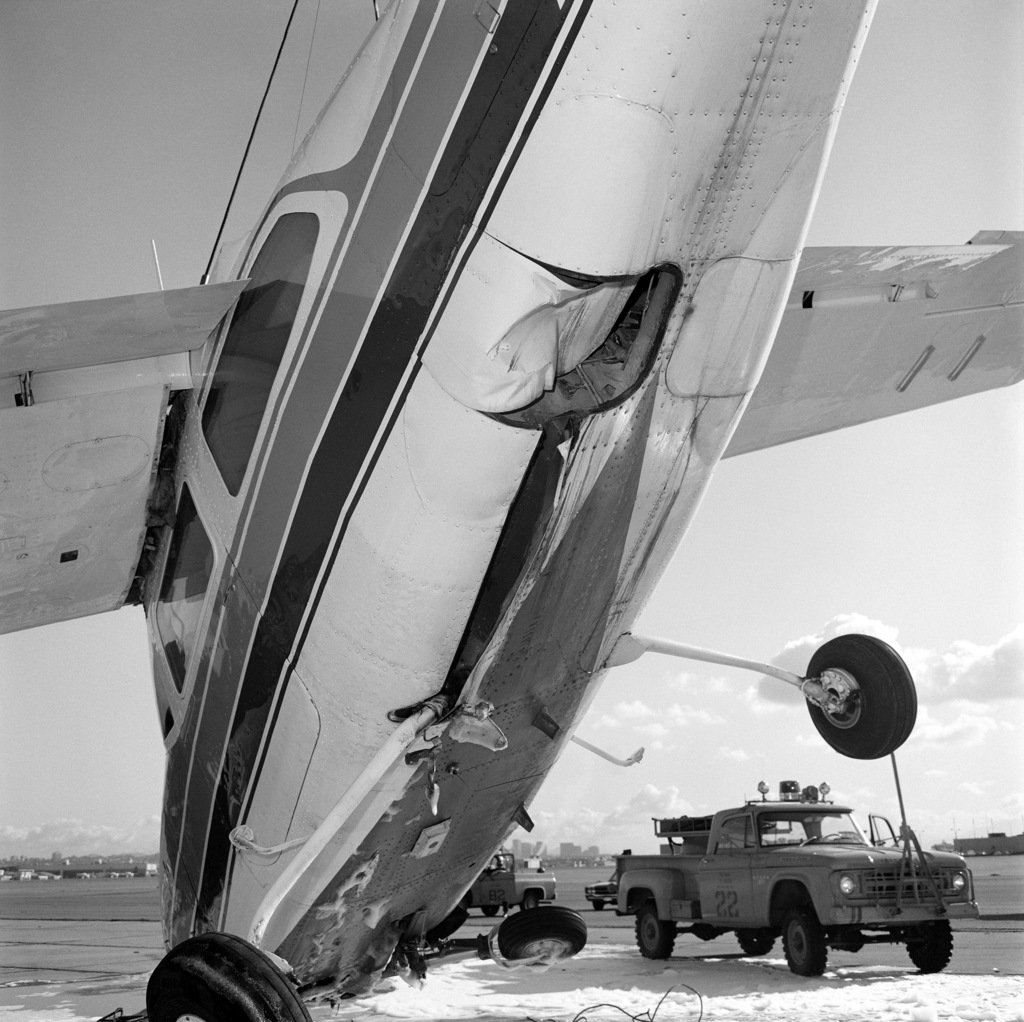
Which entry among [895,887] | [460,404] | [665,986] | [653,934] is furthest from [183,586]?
[653,934]

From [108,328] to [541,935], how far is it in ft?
15.6

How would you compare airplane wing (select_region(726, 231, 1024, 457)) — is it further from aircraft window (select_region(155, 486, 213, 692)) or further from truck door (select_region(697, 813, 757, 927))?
truck door (select_region(697, 813, 757, 927))

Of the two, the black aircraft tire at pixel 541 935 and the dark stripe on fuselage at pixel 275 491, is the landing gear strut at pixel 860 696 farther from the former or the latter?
the black aircraft tire at pixel 541 935

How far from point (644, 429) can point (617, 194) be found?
35.9 inches

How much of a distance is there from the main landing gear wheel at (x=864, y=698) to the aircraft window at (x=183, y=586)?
2918mm

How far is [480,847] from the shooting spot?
4965mm

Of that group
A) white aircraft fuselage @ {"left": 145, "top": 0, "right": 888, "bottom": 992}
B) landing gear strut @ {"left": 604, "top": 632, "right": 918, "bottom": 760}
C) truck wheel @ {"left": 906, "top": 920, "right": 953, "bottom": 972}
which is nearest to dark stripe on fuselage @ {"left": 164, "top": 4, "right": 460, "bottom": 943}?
white aircraft fuselage @ {"left": 145, "top": 0, "right": 888, "bottom": 992}

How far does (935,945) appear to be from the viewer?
9.84 m

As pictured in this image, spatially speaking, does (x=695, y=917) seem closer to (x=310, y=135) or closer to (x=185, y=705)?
(x=185, y=705)

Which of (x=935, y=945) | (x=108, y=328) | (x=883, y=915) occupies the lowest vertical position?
(x=935, y=945)

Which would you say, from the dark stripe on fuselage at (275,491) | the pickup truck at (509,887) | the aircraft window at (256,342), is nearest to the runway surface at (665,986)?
the pickup truck at (509,887)

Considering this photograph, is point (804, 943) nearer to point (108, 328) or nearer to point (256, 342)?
point (256, 342)

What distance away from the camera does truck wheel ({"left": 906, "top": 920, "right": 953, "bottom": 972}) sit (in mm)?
9797

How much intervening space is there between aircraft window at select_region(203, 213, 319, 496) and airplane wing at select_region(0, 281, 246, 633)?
4.9 inches
